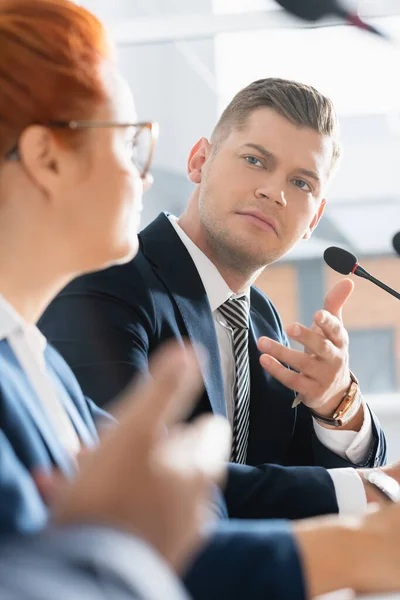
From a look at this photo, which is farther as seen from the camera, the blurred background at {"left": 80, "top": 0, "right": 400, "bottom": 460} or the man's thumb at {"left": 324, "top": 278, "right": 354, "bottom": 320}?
the blurred background at {"left": 80, "top": 0, "right": 400, "bottom": 460}

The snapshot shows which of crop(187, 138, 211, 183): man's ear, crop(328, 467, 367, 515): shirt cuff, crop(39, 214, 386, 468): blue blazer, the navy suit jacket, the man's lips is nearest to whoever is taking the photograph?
the navy suit jacket

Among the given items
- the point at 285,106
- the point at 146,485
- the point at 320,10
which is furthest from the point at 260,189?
the point at 320,10

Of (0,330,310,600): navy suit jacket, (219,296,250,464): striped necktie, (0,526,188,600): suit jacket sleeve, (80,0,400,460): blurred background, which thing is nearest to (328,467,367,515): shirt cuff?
(219,296,250,464): striped necktie

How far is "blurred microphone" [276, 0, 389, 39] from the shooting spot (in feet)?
10.8

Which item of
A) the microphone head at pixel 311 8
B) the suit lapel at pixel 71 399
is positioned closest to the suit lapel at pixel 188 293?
the suit lapel at pixel 71 399

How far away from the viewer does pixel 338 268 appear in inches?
68.9

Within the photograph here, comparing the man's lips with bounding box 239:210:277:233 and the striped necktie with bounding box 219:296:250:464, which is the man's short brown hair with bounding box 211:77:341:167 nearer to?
the man's lips with bounding box 239:210:277:233

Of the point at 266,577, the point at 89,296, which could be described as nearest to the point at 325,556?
the point at 266,577

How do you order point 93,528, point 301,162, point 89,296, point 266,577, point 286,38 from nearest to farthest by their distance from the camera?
point 93,528
point 266,577
point 89,296
point 301,162
point 286,38

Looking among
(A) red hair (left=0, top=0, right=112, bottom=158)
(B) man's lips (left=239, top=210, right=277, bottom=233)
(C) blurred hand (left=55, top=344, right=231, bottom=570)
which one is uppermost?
(A) red hair (left=0, top=0, right=112, bottom=158)

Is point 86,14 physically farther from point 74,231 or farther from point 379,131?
point 379,131

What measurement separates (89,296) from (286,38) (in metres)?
2.08

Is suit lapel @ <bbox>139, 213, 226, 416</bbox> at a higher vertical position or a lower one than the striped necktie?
higher

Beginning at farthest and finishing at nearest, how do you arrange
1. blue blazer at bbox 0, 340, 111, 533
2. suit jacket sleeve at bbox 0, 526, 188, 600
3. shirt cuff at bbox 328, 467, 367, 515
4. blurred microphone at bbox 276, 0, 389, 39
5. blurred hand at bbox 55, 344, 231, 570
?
blurred microphone at bbox 276, 0, 389, 39, shirt cuff at bbox 328, 467, 367, 515, blue blazer at bbox 0, 340, 111, 533, blurred hand at bbox 55, 344, 231, 570, suit jacket sleeve at bbox 0, 526, 188, 600
